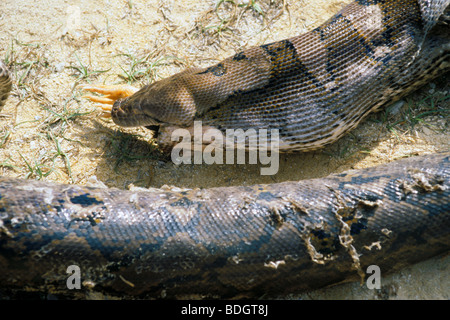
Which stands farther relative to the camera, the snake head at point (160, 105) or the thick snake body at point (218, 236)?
the snake head at point (160, 105)

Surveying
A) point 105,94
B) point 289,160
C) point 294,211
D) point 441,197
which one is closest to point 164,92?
point 105,94

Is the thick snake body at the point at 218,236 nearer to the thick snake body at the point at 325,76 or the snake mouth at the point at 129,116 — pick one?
the thick snake body at the point at 325,76

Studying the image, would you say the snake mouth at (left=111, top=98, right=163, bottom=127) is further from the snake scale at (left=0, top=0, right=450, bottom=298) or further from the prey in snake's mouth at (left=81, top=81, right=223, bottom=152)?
the snake scale at (left=0, top=0, right=450, bottom=298)

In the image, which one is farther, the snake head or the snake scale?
the snake head

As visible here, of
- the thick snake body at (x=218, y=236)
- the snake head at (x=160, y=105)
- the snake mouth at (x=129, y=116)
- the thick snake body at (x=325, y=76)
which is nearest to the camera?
the thick snake body at (x=218, y=236)

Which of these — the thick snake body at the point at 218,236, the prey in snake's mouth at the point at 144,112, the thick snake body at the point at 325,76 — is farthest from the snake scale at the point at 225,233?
the prey in snake's mouth at the point at 144,112

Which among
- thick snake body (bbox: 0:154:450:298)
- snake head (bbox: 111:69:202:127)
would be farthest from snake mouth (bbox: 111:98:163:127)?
thick snake body (bbox: 0:154:450:298)

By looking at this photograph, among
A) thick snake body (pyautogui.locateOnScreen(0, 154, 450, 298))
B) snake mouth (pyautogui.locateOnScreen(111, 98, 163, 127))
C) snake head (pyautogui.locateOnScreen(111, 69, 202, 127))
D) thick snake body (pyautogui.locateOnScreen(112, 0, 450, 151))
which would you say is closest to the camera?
thick snake body (pyautogui.locateOnScreen(0, 154, 450, 298))

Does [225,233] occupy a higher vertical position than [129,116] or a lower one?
lower

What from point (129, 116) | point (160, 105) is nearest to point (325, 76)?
point (160, 105)

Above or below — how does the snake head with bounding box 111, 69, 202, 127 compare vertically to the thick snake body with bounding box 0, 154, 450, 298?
above

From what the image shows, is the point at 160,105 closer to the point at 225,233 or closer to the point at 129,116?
the point at 129,116
